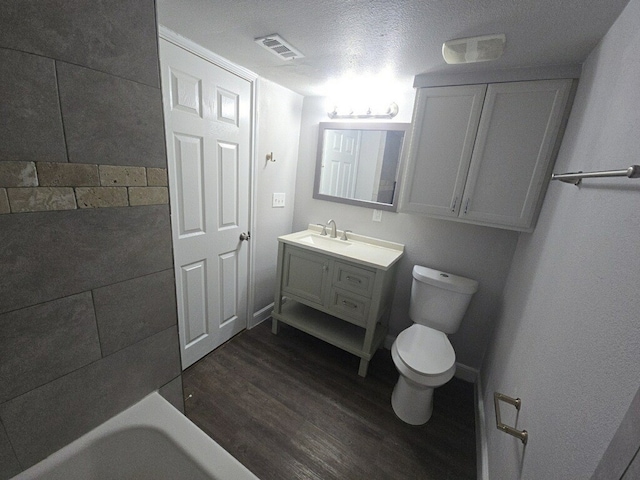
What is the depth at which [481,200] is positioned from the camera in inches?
58.9

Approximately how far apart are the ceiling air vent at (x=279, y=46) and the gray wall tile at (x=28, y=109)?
0.94 meters

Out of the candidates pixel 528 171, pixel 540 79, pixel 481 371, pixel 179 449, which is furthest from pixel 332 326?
pixel 540 79

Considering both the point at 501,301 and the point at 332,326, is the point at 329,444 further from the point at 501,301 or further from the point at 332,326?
the point at 501,301

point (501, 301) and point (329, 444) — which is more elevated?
point (501, 301)

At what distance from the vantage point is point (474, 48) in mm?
1148

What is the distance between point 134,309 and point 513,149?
196cm

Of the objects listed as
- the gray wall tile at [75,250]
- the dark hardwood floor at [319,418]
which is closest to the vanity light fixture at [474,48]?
the gray wall tile at [75,250]

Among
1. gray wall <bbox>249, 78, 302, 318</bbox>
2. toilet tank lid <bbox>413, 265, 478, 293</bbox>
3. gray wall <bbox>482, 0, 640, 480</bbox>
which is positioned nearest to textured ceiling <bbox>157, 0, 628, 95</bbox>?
gray wall <bbox>482, 0, 640, 480</bbox>

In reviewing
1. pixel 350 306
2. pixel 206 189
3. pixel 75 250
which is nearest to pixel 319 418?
pixel 350 306

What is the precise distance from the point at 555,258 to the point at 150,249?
1.55m

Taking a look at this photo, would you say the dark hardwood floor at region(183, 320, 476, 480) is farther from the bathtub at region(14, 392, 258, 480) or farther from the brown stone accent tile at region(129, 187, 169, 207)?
the brown stone accent tile at region(129, 187, 169, 207)

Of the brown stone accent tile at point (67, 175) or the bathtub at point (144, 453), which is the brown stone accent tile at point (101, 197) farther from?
the bathtub at point (144, 453)

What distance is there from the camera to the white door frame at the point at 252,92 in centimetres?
131

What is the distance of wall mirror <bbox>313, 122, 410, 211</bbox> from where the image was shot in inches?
77.7
